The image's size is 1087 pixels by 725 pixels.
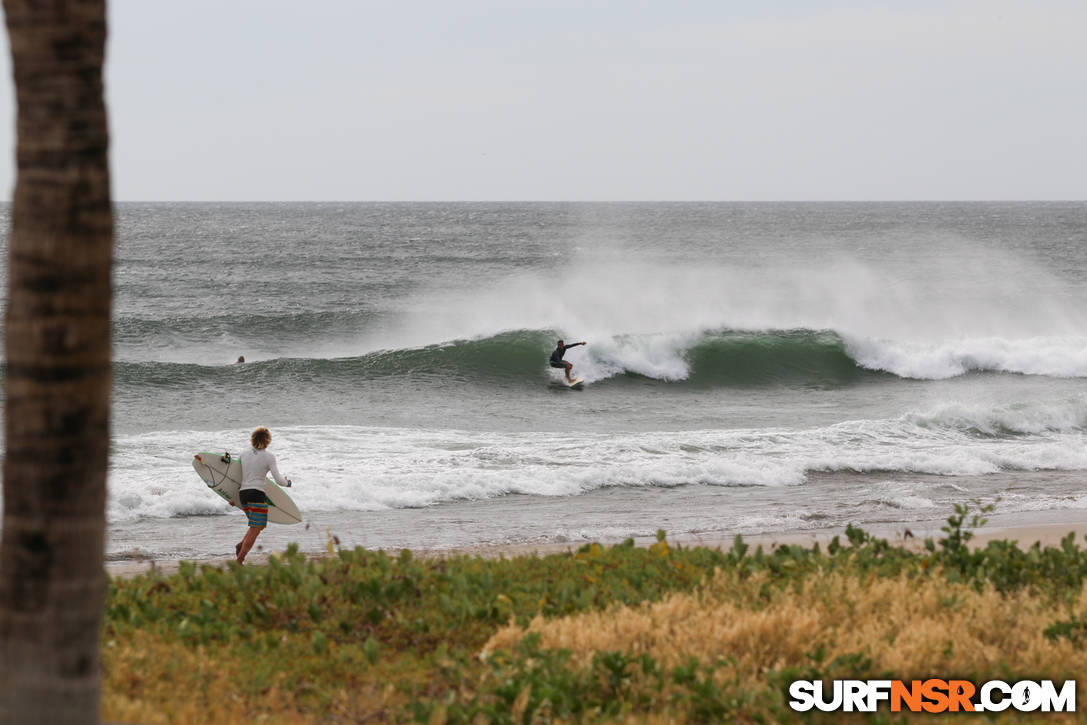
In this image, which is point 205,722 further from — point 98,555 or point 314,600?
point 314,600

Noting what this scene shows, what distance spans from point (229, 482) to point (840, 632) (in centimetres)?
763

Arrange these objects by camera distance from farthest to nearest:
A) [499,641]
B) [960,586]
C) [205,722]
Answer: [960,586], [499,641], [205,722]

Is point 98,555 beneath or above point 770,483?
above

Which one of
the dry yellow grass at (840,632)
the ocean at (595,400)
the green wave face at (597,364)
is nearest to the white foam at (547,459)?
the ocean at (595,400)

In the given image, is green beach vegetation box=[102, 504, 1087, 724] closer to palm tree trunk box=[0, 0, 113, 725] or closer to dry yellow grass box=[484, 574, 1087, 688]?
dry yellow grass box=[484, 574, 1087, 688]

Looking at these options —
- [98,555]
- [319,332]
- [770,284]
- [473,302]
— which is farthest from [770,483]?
[770,284]

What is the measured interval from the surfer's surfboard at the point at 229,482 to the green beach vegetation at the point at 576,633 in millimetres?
3658

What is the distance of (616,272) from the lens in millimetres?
52500

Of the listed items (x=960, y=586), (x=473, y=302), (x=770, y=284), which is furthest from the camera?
(x=770, y=284)

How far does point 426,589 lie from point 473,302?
3816cm

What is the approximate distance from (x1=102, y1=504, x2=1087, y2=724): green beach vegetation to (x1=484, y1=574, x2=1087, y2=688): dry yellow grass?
0.5 inches

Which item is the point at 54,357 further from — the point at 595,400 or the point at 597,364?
the point at 597,364

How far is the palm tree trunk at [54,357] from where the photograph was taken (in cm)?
325

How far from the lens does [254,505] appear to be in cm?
1027
